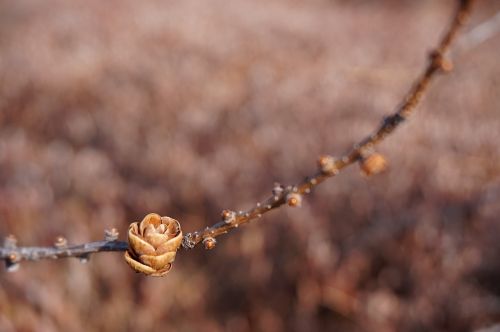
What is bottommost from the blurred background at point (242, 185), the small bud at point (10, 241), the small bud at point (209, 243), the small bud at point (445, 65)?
the small bud at point (209, 243)

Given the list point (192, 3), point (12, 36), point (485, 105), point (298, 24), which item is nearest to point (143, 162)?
point (485, 105)


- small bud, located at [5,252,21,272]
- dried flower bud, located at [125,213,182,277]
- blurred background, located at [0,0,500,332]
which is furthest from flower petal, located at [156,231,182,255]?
blurred background, located at [0,0,500,332]

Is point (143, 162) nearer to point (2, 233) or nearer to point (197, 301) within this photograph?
point (2, 233)

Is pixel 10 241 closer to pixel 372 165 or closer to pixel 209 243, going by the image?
pixel 209 243

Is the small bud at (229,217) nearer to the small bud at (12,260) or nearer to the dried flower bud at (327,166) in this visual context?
the dried flower bud at (327,166)

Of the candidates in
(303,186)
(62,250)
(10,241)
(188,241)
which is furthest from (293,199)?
(10,241)

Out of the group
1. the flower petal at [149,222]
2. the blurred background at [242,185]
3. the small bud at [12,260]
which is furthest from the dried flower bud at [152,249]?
the blurred background at [242,185]

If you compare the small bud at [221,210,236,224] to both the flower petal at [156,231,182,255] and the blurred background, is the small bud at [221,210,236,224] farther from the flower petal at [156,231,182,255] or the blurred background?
the blurred background
